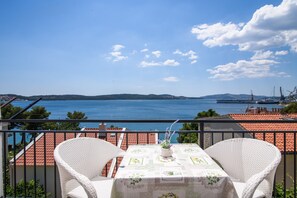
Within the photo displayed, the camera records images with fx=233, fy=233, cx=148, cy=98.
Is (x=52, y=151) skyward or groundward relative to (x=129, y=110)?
skyward

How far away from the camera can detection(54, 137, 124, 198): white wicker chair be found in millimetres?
1721

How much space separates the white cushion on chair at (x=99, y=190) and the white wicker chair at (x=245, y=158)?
3.26 feet

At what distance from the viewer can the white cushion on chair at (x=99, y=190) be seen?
1.77 meters

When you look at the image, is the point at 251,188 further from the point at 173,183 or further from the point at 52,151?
the point at 52,151

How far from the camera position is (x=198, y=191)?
134cm

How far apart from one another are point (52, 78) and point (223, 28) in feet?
55.0

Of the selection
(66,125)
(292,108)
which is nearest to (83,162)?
(66,125)

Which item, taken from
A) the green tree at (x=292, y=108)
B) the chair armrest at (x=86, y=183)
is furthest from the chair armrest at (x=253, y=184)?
the green tree at (x=292, y=108)

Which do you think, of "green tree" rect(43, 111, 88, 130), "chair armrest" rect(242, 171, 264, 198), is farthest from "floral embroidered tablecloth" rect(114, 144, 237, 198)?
"green tree" rect(43, 111, 88, 130)

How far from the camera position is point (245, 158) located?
2039 mm

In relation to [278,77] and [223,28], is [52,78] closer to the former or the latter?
[223,28]

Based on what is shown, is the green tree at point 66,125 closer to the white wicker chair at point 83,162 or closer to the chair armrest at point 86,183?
the white wicker chair at point 83,162

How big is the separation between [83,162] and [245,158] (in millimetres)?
1427

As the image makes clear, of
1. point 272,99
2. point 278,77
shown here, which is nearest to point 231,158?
point 278,77
